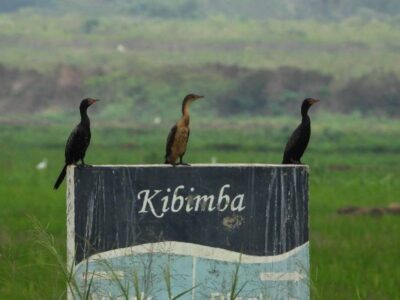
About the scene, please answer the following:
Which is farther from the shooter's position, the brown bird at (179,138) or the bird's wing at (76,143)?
the bird's wing at (76,143)

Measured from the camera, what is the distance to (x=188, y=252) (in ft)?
25.0

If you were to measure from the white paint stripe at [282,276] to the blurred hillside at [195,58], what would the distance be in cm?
8465

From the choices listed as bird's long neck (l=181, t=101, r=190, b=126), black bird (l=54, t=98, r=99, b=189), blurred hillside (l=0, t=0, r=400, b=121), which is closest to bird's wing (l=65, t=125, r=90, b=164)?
black bird (l=54, t=98, r=99, b=189)

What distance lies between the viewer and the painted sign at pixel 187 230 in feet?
24.8

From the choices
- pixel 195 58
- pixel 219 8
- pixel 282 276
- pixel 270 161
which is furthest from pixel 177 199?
pixel 219 8

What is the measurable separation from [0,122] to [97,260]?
7934 centimetres

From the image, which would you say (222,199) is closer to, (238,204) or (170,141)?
(238,204)

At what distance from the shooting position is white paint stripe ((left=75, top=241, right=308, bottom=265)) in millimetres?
7547

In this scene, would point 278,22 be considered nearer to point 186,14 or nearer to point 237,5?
point 186,14

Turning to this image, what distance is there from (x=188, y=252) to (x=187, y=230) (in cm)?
10

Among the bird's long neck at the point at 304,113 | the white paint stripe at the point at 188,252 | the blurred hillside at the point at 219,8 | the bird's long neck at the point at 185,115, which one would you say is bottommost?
the white paint stripe at the point at 188,252

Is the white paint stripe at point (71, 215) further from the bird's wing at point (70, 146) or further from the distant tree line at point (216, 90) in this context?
the distant tree line at point (216, 90)

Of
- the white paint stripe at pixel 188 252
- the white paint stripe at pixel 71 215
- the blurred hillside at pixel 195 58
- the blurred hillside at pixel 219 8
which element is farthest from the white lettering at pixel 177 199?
the blurred hillside at pixel 219 8

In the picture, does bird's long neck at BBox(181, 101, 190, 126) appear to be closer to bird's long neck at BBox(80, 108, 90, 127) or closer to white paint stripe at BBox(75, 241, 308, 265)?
bird's long neck at BBox(80, 108, 90, 127)
